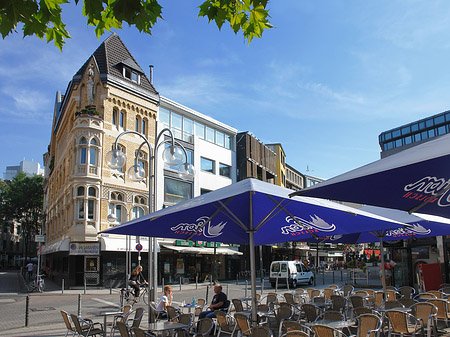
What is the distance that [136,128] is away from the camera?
3394 cm

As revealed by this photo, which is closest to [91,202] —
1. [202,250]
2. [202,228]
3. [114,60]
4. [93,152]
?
[93,152]

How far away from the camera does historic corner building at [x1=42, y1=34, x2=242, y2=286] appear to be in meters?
29.1

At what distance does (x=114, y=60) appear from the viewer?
111 feet

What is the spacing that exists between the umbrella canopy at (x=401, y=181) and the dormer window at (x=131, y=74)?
31457mm

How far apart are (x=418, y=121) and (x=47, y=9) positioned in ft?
244

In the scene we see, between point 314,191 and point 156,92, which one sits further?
point 156,92

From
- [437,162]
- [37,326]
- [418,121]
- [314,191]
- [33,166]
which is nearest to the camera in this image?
[437,162]

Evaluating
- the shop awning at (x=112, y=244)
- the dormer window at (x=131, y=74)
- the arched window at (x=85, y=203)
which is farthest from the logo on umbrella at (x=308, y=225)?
the dormer window at (x=131, y=74)

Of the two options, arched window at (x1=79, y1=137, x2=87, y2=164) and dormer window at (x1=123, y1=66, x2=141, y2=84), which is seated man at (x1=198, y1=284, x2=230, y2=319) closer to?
arched window at (x1=79, y1=137, x2=87, y2=164)

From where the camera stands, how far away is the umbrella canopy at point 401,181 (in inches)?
158

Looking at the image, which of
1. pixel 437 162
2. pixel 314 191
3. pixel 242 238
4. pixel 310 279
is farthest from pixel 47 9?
pixel 310 279

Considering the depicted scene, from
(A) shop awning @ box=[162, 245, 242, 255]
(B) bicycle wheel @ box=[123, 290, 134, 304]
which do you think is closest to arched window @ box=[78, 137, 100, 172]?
(A) shop awning @ box=[162, 245, 242, 255]

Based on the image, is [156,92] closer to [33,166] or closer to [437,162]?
[437,162]

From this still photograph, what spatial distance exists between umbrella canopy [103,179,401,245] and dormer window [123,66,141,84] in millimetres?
27972
